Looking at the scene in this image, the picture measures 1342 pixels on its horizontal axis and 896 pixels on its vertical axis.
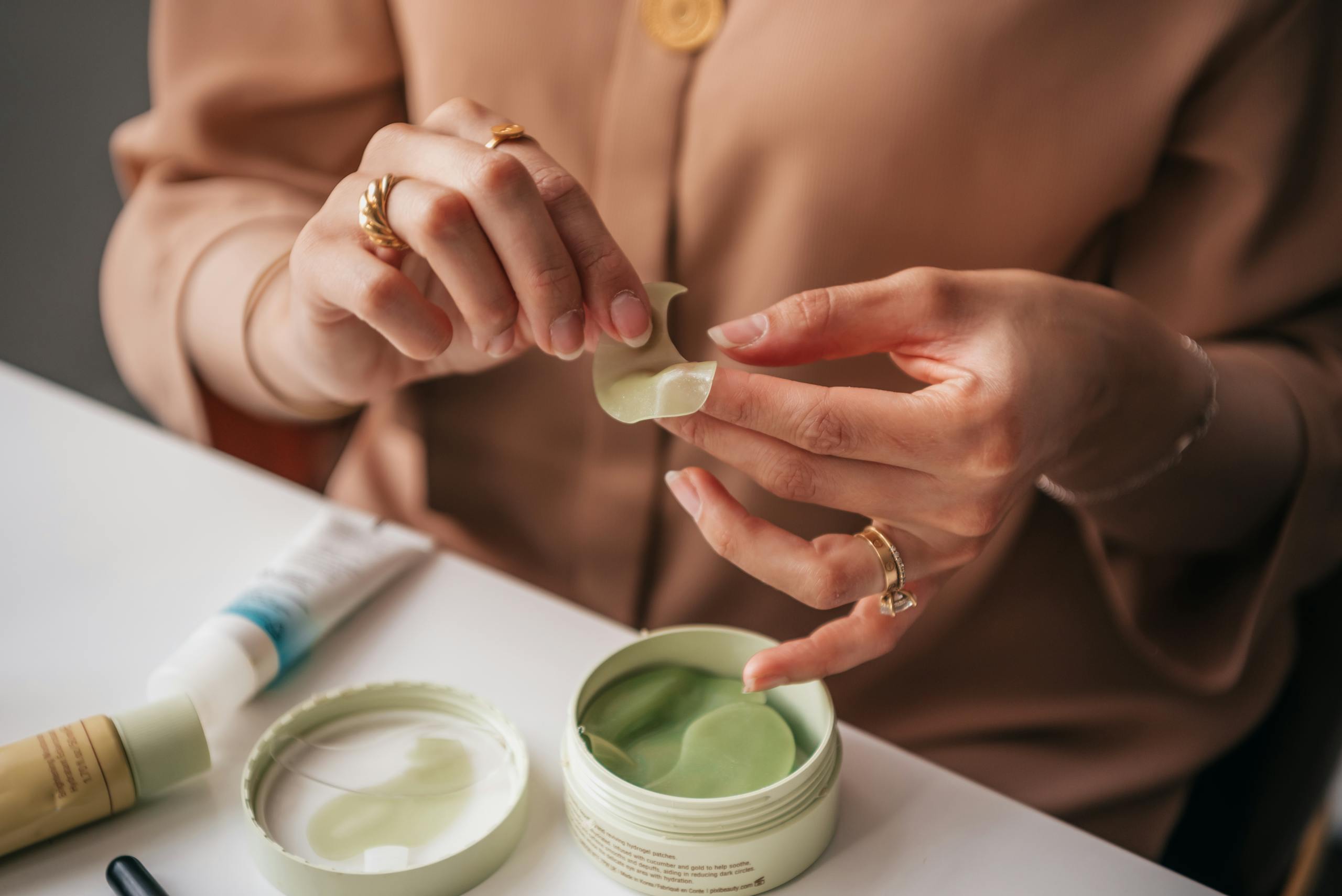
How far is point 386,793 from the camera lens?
0.31 meters

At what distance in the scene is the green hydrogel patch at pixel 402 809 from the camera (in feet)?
0.98

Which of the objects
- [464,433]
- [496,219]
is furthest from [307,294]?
[464,433]

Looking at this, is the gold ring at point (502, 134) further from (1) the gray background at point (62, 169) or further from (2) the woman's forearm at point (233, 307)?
(1) the gray background at point (62, 169)

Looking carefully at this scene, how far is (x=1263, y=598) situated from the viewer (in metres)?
0.46

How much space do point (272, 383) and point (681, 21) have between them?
271mm

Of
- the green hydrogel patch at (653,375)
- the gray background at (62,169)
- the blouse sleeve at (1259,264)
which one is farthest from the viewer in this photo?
the gray background at (62,169)

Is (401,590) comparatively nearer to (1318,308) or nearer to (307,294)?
(307,294)

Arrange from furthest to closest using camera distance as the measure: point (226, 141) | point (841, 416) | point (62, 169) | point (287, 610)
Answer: point (62, 169), point (226, 141), point (287, 610), point (841, 416)

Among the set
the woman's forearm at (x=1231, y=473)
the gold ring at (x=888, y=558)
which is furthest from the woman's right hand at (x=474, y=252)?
the woman's forearm at (x=1231, y=473)

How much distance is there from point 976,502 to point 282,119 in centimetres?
43

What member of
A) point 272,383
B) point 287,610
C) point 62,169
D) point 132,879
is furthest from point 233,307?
point 62,169

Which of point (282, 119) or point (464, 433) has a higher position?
point (282, 119)

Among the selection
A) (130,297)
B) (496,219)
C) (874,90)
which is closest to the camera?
(496,219)

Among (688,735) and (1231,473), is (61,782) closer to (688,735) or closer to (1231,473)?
(688,735)
